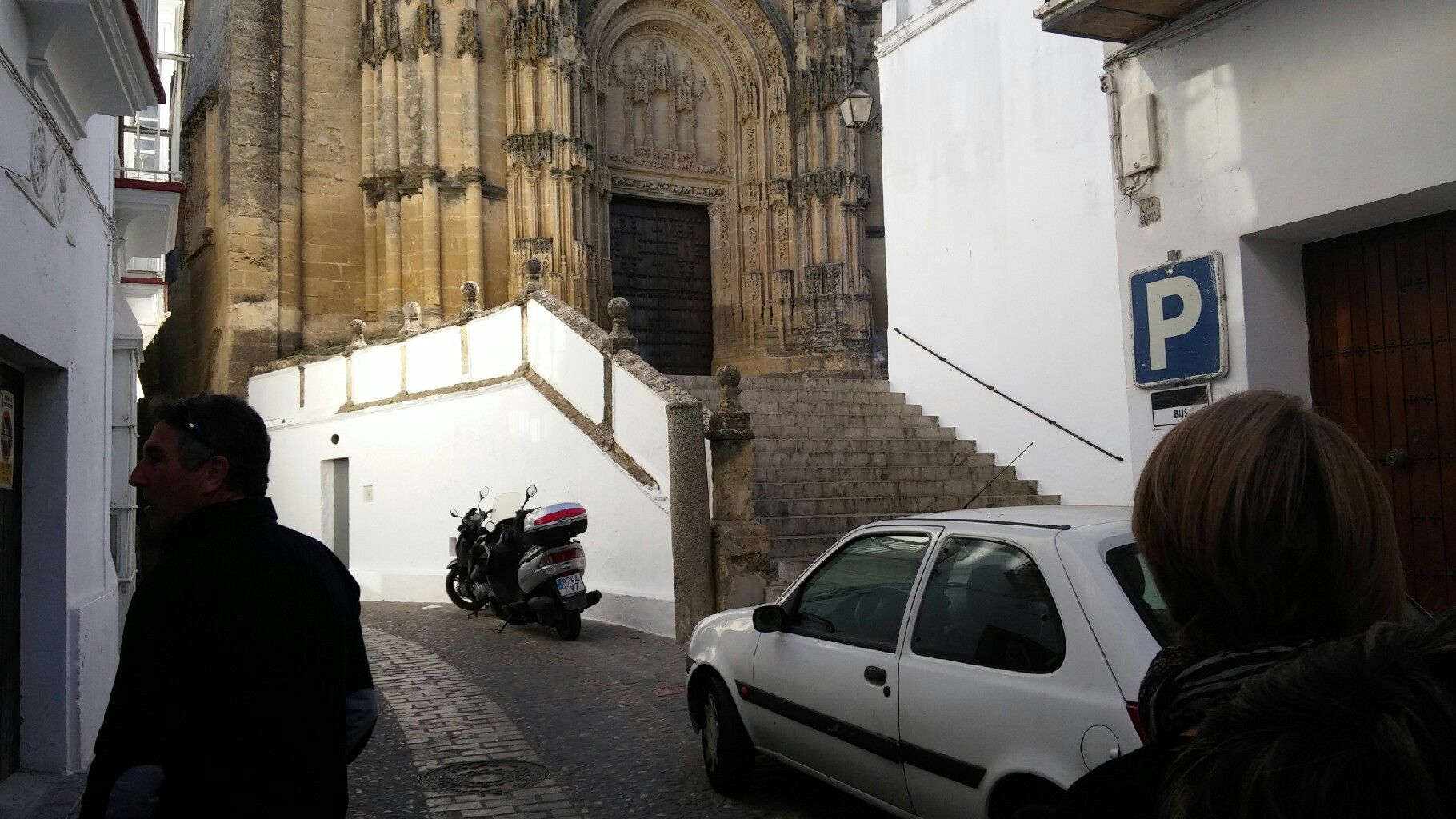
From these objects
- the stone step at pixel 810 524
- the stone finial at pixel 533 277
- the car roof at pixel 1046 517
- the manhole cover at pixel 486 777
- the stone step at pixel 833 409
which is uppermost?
the stone finial at pixel 533 277

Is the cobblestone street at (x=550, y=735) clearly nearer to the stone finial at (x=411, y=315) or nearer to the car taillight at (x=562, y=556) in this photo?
the car taillight at (x=562, y=556)

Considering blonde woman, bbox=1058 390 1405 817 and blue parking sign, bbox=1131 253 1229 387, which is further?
blue parking sign, bbox=1131 253 1229 387

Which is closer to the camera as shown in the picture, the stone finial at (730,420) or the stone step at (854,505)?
the stone finial at (730,420)

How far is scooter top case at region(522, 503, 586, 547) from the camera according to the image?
33.0 ft

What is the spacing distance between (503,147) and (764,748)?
51.7 ft

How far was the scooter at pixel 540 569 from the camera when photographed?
32.8 ft

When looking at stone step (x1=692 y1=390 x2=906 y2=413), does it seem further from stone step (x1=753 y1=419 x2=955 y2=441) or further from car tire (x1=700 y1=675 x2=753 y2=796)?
car tire (x1=700 y1=675 x2=753 y2=796)

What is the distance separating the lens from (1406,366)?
6.45m

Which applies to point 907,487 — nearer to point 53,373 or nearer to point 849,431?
point 849,431

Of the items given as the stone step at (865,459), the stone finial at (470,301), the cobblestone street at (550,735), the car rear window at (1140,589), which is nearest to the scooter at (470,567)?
the cobblestone street at (550,735)

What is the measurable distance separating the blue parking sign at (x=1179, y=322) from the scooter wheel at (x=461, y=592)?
6.88 metres

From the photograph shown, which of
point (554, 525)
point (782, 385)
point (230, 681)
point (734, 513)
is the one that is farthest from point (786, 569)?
point (230, 681)

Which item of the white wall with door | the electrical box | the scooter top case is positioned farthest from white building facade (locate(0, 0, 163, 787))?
the white wall with door

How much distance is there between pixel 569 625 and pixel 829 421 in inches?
175
